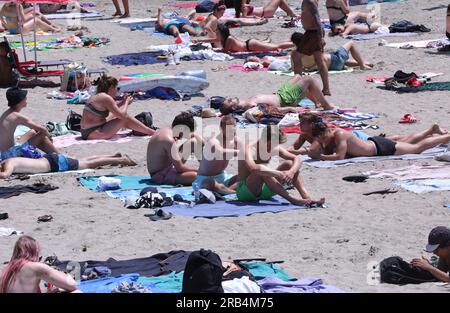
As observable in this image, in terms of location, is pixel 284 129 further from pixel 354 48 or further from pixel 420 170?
pixel 354 48

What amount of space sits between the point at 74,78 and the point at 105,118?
3028mm

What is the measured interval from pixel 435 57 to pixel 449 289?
10834 millimetres

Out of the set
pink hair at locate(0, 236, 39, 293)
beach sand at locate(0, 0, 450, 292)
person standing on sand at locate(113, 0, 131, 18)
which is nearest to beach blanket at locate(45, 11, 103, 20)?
person standing on sand at locate(113, 0, 131, 18)

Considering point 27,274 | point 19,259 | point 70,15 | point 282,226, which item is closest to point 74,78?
point 282,226

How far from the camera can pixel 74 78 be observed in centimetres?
1734

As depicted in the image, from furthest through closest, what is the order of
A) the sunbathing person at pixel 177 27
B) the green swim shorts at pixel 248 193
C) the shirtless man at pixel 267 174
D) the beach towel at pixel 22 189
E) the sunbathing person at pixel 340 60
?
1. the sunbathing person at pixel 177 27
2. the sunbathing person at pixel 340 60
3. the beach towel at pixel 22 189
4. the green swim shorts at pixel 248 193
5. the shirtless man at pixel 267 174

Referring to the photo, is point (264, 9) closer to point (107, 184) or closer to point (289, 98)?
point (289, 98)

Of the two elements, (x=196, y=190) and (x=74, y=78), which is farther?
(x=74, y=78)

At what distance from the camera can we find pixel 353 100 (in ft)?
53.7

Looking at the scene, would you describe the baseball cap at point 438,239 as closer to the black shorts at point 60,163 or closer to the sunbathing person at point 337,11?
the black shorts at point 60,163

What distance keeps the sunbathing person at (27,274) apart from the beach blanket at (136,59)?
11731 millimetres

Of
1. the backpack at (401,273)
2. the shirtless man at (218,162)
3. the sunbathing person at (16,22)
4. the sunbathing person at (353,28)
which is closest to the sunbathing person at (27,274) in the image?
the backpack at (401,273)

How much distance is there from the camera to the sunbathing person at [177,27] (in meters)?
22.5
